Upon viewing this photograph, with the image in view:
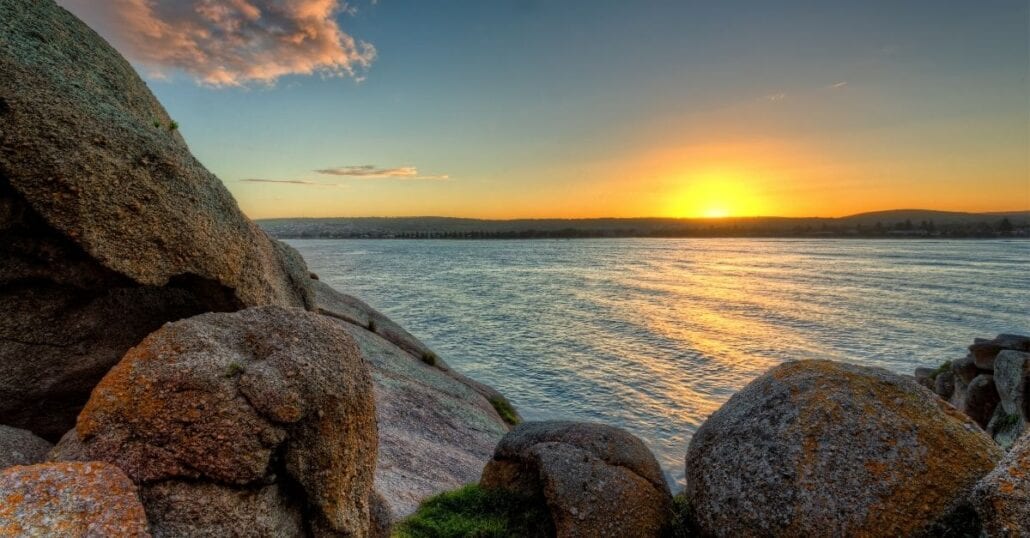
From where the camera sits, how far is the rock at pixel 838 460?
21.1 ft

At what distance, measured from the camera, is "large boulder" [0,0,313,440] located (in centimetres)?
589

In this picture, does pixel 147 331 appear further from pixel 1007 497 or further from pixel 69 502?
pixel 1007 497

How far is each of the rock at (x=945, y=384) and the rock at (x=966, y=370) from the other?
1408mm

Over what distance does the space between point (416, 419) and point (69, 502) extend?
14.2 meters

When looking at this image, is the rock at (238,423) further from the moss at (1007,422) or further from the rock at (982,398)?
the rock at (982,398)

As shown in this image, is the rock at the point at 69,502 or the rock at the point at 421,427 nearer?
the rock at the point at 69,502

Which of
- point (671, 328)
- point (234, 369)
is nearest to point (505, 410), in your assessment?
point (234, 369)

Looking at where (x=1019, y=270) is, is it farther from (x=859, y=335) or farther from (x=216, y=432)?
(x=216, y=432)

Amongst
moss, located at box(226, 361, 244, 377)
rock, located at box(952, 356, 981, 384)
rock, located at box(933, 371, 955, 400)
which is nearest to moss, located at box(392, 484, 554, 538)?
moss, located at box(226, 361, 244, 377)

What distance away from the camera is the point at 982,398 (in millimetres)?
21672

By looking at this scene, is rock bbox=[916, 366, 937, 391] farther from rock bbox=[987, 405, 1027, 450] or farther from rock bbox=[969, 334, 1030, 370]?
rock bbox=[987, 405, 1027, 450]

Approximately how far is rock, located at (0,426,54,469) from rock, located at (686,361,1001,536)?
8.39m

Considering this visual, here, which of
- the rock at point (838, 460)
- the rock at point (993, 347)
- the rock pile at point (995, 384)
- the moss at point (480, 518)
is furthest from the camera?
the rock at point (993, 347)

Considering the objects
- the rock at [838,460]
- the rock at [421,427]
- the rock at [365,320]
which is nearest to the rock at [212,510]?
the rock at [421,427]
